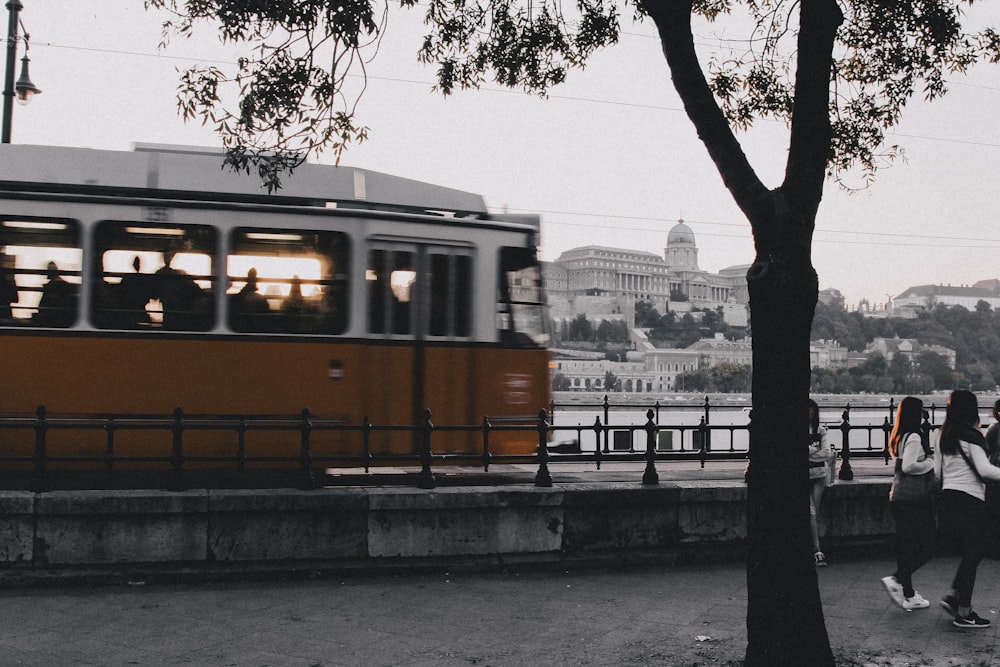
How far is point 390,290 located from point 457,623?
495 centimetres

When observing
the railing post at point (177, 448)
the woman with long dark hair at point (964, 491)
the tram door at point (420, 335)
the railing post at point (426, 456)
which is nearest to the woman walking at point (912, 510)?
the woman with long dark hair at point (964, 491)

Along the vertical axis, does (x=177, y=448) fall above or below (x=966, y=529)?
above

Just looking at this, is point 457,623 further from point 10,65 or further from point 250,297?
point 10,65

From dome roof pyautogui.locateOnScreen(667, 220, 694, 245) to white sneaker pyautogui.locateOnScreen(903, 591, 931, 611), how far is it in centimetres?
19092

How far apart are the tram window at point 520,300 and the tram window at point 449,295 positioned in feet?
1.44

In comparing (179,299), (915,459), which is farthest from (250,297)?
(915,459)

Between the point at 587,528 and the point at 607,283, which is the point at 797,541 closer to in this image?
the point at 587,528

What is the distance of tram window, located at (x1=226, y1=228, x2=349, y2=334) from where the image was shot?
10.4m

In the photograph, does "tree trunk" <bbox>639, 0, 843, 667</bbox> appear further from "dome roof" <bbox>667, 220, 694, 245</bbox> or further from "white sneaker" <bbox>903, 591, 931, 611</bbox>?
"dome roof" <bbox>667, 220, 694, 245</bbox>

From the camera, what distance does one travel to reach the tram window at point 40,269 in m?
9.92

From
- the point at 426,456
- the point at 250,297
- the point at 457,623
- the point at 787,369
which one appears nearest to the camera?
the point at 787,369

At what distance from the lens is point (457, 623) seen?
22.5 feet

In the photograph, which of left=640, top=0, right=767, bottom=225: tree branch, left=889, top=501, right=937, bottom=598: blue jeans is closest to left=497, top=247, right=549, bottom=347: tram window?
left=889, top=501, right=937, bottom=598: blue jeans

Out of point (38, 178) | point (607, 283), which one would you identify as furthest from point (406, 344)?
point (607, 283)
